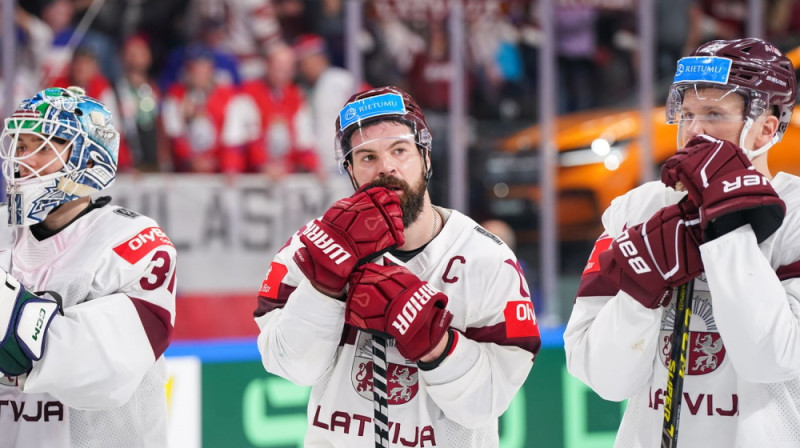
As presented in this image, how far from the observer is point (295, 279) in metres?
2.17

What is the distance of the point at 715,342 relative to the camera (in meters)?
1.98

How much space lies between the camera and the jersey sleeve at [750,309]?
5.82ft

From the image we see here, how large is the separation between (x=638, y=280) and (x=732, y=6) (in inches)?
198

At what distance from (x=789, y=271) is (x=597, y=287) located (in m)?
0.37

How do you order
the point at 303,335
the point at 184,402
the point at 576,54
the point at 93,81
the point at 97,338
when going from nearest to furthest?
the point at 303,335 → the point at 97,338 → the point at 184,402 → the point at 93,81 → the point at 576,54

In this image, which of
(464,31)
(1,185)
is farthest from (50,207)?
(464,31)

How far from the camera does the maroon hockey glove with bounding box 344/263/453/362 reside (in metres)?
1.87

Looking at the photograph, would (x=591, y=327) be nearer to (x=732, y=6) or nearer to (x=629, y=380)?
(x=629, y=380)

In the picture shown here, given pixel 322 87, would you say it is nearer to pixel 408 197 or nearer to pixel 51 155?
pixel 51 155

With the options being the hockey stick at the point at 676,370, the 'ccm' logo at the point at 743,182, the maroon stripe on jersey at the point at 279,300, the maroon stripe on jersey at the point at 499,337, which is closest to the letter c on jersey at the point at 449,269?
the maroon stripe on jersey at the point at 499,337

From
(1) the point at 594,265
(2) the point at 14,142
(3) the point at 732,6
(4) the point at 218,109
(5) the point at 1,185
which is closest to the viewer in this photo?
(1) the point at 594,265

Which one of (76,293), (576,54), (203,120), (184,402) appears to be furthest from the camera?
(576,54)

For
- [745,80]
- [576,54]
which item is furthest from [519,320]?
[576,54]

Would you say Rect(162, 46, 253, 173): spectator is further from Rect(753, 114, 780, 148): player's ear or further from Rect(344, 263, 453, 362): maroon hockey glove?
Rect(753, 114, 780, 148): player's ear
